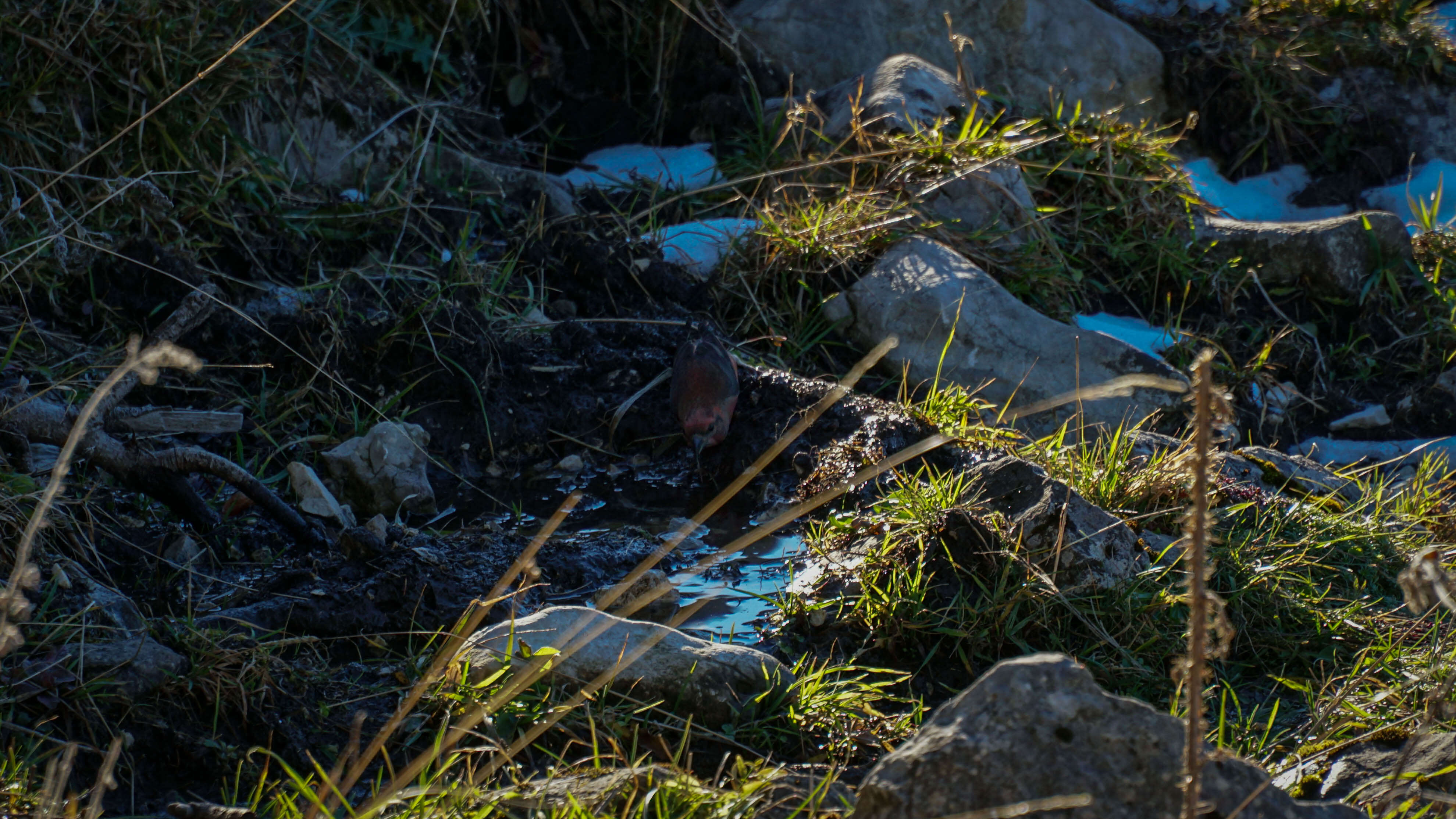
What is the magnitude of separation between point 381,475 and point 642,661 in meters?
1.40

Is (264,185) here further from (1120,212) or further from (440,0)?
(1120,212)

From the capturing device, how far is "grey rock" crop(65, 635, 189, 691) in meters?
2.23

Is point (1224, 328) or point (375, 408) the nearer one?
point (375, 408)

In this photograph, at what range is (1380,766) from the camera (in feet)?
7.24

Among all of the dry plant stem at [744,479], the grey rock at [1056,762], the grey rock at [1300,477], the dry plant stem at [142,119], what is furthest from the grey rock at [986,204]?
the grey rock at [1056,762]

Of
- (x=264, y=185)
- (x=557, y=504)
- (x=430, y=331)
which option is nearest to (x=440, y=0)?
(x=264, y=185)

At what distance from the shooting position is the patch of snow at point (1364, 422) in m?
4.69

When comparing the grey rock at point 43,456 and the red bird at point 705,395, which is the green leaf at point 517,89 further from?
the grey rock at point 43,456

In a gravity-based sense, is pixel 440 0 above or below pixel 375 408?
above

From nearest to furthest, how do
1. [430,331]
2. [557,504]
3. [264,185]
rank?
[557,504] < [430,331] < [264,185]

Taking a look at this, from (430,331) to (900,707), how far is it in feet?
7.08

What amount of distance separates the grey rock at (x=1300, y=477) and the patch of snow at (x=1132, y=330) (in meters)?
1.02

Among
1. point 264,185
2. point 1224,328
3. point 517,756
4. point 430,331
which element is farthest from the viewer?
point 1224,328

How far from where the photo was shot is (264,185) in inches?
174
